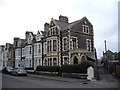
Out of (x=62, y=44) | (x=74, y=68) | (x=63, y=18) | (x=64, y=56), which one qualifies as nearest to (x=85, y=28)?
(x=62, y=44)

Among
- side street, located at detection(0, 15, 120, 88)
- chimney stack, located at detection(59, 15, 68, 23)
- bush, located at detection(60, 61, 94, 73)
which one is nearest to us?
bush, located at detection(60, 61, 94, 73)

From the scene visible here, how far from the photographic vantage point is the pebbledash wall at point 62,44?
31.9 metres

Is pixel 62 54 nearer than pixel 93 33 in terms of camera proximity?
Yes

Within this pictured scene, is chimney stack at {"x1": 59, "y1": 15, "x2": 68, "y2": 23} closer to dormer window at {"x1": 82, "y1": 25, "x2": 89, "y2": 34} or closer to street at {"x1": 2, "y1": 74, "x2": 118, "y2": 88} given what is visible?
dormer window at {"x1": 82, "y1": 25, "x2": 89, "y2": 34}

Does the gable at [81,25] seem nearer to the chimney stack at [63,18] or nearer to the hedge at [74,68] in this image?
the chimney stack at [63,18]

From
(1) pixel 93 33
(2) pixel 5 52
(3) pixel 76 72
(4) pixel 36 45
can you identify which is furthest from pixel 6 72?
(2) pixel 5 52

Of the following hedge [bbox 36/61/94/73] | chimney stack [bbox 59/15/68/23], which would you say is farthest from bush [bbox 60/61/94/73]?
chimney stack [bbox 59/15/68/23]

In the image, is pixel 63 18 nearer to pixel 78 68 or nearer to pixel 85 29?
pixel 85 29

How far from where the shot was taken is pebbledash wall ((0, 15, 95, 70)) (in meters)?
31.9

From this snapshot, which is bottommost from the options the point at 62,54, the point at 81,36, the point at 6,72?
the point at 6,72

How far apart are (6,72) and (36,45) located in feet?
30.1

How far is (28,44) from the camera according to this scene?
1775 inches

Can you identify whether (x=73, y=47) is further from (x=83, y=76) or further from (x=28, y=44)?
(x=28, y=44)

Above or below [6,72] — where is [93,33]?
above
